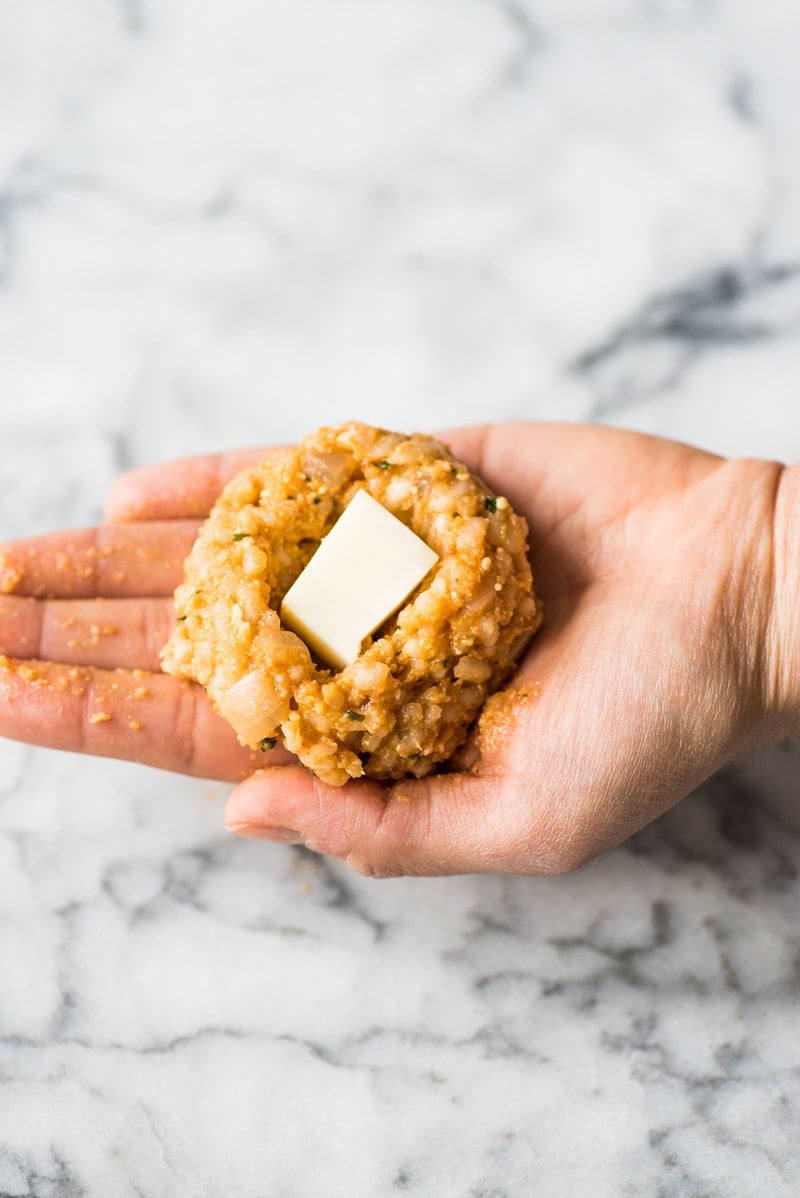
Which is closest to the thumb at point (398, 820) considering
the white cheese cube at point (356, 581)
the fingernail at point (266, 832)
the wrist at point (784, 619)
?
the fingernail at point (266, 832)

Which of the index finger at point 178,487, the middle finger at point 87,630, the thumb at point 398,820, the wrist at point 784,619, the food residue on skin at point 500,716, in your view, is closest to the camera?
the thumb at point 398,820

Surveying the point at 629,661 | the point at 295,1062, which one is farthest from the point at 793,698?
the point at 295,1062

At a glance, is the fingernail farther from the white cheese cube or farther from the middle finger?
the middle finger

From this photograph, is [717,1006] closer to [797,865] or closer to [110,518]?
[797,865]

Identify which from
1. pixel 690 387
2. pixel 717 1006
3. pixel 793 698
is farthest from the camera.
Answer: pixel 690 387

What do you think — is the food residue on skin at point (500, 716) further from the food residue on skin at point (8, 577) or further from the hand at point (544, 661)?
the food residue on skin at point (8, 577)

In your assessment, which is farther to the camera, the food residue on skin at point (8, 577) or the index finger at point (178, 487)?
the index finger at point (178, 487)

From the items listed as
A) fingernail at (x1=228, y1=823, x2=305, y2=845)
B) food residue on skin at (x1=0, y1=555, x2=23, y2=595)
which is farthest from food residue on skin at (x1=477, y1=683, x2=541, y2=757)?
food residue on skin at (x1=0, y1=555, x2=23, y2=595)

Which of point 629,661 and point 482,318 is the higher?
point 482,318
